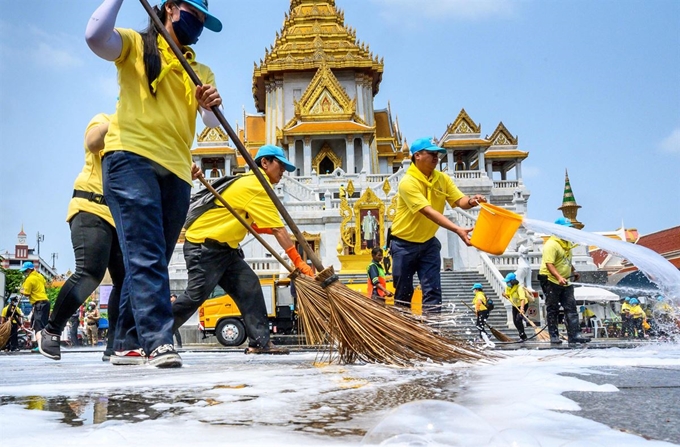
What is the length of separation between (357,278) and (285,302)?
6024 mm

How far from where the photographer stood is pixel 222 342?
1354cm

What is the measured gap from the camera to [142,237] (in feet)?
10.8

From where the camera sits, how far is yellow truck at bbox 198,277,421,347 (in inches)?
537

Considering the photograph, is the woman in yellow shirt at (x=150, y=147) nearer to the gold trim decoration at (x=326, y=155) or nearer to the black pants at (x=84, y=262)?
the black pants at (x=84, y=262)

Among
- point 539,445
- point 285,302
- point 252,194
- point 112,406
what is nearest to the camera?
point 539,445

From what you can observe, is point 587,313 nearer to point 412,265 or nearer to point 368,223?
point 368,223

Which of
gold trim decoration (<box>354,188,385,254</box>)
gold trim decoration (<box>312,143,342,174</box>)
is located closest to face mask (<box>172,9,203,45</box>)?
gold trim decoration (<box>354,188,385,254</box>)

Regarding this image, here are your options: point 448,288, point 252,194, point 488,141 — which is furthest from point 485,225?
point 488,141

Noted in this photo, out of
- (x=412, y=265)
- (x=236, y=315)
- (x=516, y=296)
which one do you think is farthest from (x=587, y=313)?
(x=412, y=265)

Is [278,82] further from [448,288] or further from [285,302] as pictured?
[285,302]

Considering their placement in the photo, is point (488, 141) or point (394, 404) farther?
point (488, 141)

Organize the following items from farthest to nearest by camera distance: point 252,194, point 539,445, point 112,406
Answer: point 252,194 → point 112,406 → point 539,445

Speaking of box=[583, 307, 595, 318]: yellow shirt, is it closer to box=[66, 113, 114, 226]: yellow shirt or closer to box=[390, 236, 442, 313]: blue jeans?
box=[390, 236, 442, 313]: blue jeans

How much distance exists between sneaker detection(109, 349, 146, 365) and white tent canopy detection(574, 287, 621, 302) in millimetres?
16928
